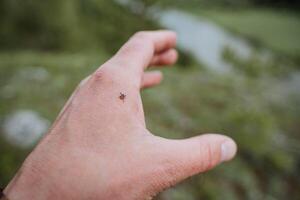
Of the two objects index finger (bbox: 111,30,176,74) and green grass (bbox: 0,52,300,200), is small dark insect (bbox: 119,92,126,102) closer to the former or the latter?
index finger (bbox: 111,30,176,74)

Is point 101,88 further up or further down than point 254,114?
further up

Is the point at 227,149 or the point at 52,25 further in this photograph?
the point at 52,25

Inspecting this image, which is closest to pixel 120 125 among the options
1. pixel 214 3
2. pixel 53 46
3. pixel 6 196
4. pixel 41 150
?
pixel 41 150

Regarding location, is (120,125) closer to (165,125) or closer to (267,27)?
(165,125)

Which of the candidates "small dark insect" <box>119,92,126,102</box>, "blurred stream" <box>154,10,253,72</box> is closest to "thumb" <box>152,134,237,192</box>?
"small dark insect" <box>119,92,126,102</box>

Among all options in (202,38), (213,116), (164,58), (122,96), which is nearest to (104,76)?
(122,96)

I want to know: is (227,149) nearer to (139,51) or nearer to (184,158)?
(184,158)
